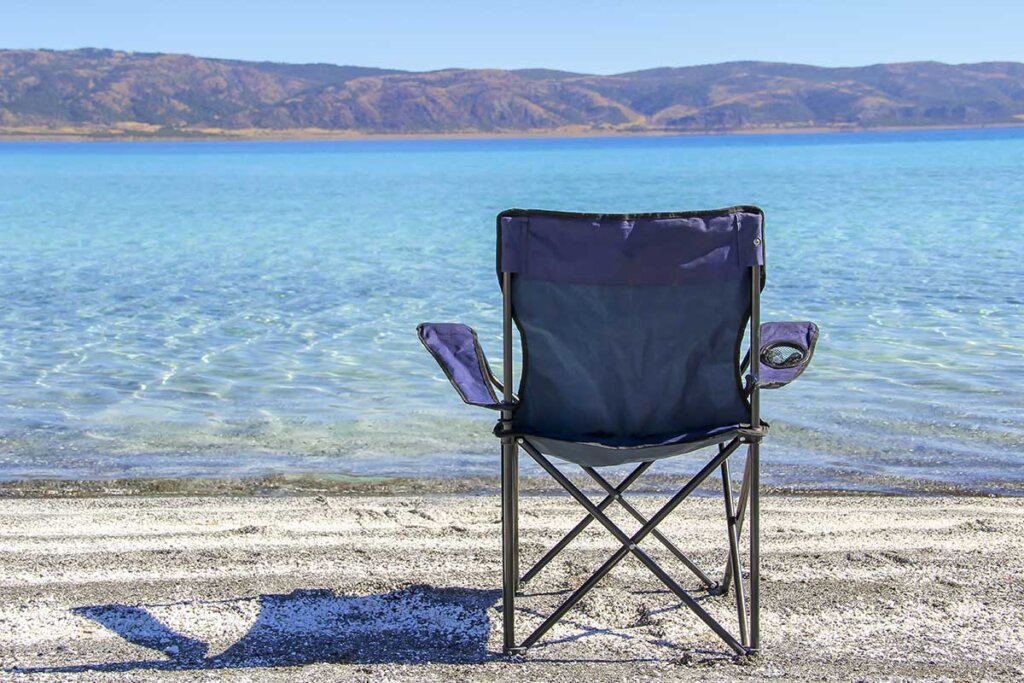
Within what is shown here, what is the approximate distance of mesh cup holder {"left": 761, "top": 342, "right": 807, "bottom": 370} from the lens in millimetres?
3021

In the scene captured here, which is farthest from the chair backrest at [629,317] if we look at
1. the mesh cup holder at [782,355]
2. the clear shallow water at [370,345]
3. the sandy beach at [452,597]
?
the clear shallow water at [370,345]

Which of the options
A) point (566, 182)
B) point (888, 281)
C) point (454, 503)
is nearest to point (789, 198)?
point (566, 182)

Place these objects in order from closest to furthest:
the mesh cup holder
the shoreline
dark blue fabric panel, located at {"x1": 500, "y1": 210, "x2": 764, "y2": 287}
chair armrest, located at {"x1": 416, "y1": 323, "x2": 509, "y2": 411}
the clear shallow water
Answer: dark blue fabric panel, located at {"x1": 500, "y1": 210, "x2": 764, "y2": 287} → chair armrest, located at {"x1": 416, "y1": 323, "x2": 509, "y2": 411} → the mesh cup holder → the shoreline → the clear shallow water

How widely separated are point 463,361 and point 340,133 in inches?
7301

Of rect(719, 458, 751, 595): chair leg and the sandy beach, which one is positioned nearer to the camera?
the sandy beach

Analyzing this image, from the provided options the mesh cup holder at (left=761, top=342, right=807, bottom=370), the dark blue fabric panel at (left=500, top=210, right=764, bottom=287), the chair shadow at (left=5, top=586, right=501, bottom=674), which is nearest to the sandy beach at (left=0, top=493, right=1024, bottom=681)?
the chair shadow at (left=5, top=586, right=501, bottom=674)

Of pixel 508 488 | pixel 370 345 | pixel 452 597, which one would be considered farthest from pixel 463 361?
pixel 370 345

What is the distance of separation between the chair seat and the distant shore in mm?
160489

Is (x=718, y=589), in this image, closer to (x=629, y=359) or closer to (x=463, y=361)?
(x=629, y=359)

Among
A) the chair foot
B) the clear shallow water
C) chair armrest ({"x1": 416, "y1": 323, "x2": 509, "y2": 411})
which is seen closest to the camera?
chair armrest ({"x1": 416, "y1": 323, "x2": 509, "y2": 411})

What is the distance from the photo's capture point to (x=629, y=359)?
284cm

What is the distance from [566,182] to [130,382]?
35.6 m

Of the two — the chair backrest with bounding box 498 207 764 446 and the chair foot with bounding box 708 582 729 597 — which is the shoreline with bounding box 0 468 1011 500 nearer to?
the chair foot with bounding box 708 582 729 597

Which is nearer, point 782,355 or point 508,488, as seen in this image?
point 508,488
